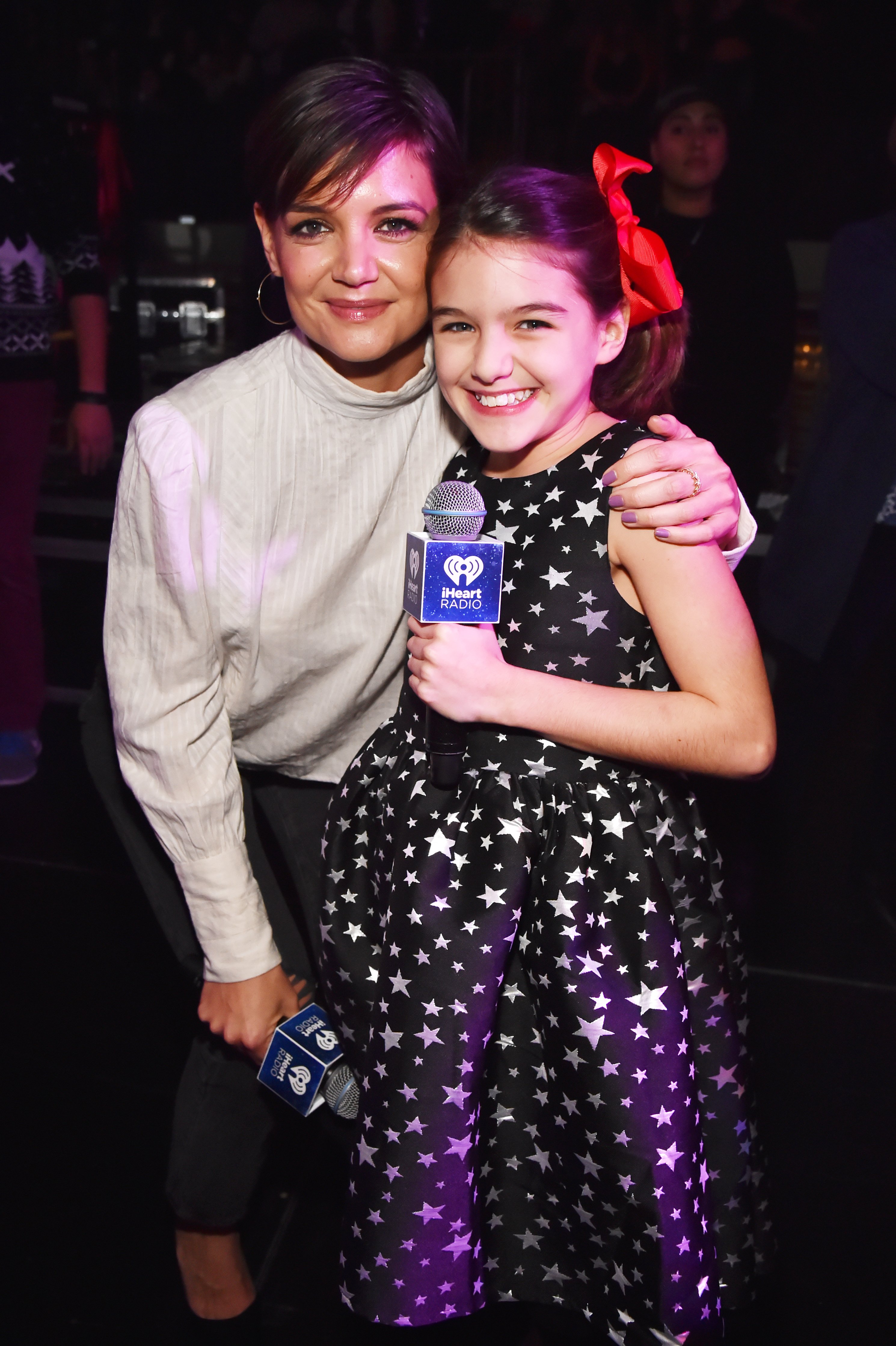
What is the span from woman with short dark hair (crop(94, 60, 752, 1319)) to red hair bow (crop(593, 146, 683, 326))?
0.59ft

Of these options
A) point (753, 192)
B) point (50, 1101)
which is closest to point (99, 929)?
point (50, 1101)

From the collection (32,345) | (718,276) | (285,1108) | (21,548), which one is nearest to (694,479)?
(285,1108)

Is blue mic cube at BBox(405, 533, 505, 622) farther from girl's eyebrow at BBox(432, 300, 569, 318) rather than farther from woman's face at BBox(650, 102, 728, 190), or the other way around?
woman's face at BBox(650, 102, 728, 190)

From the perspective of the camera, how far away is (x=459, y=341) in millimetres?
1171

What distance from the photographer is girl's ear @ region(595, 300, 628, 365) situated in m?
1.21

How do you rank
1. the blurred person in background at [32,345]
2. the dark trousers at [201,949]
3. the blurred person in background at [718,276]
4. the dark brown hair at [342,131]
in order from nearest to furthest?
the dark brown hair at [342,131] < the dark trousers at [201,949] < the blurred person in background at [718,276] < the blurred person in background at [32,345]

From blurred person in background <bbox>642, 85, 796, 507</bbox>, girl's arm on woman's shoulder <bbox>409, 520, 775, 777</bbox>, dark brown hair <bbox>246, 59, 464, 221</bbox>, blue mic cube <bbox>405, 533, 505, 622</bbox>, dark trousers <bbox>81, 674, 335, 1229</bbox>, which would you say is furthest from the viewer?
blurred person in background <bbox>642, 85, 796, 507</bbox>

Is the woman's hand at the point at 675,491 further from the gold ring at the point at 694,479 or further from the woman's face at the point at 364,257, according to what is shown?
the woman's face at the point at 364,257

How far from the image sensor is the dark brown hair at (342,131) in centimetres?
119

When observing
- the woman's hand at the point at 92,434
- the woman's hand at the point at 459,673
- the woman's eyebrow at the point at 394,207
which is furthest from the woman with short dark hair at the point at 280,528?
the woman's hand at the point at 92,434

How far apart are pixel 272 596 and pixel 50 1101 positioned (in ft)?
3.97

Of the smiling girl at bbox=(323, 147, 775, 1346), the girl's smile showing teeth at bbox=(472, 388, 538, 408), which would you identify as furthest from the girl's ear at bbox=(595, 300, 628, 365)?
the girl's smile showing teeth at bbox=(472, 388, 538, 408)

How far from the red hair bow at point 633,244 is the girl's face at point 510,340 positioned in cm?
6

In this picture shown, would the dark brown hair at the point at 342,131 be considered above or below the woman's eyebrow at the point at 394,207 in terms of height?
above
